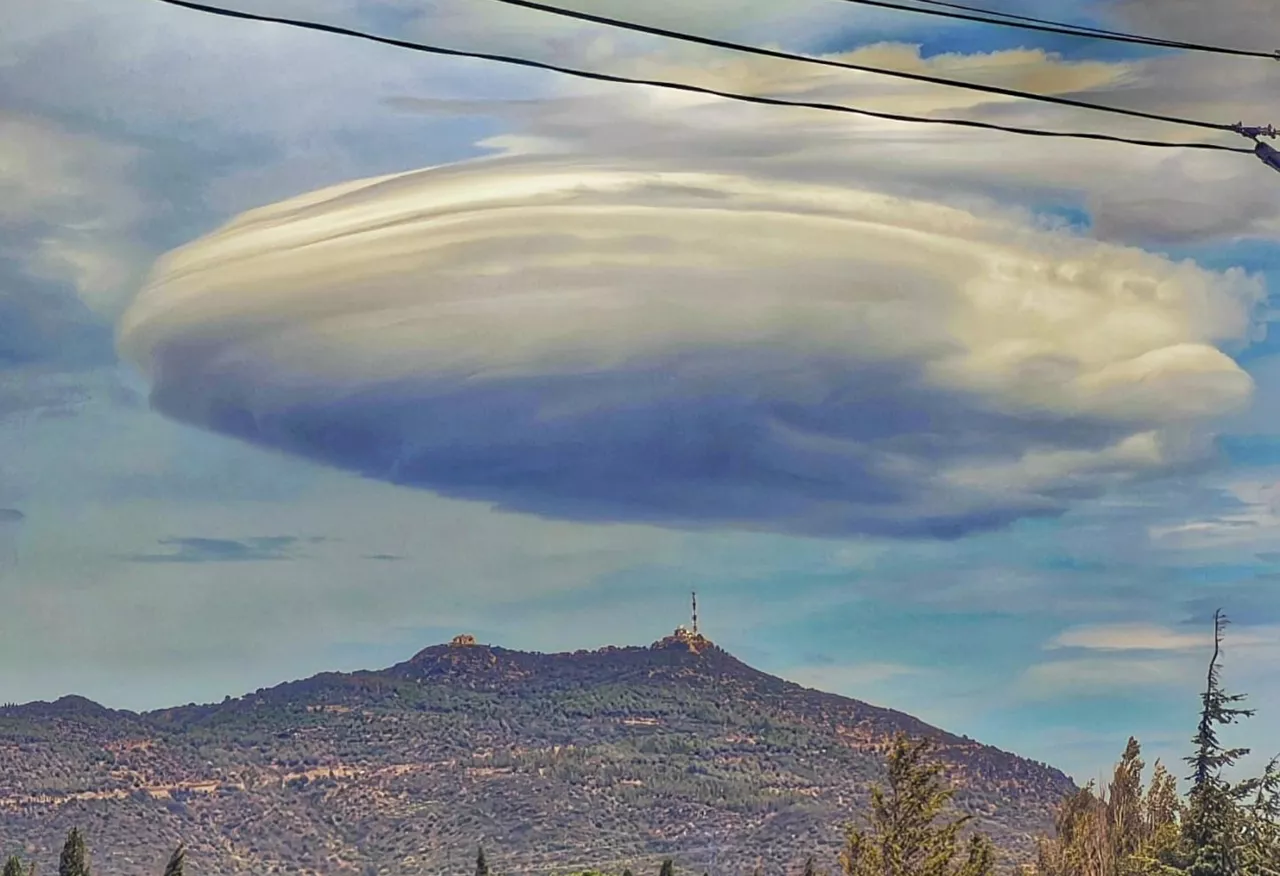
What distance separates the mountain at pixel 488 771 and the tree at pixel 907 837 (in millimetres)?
83828

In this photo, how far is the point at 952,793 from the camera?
84.5 feet

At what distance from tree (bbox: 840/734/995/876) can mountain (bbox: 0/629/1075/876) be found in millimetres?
83828

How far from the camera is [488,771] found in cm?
14838

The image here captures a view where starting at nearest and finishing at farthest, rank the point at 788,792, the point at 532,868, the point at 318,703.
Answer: the point at 532,868 < the point at 788,792 < the point at 318,703

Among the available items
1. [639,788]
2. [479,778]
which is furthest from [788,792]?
[479,778]

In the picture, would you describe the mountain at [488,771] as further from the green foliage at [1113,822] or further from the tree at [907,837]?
the tree at [907,837]

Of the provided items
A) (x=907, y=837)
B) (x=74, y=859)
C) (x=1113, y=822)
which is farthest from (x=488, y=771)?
(x=907, y=837)

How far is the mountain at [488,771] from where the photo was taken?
12531 cm

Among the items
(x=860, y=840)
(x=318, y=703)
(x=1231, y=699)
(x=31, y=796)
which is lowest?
(x=860, y=840)

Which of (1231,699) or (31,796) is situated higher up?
(31,796)

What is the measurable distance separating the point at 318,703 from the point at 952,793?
14716 cm

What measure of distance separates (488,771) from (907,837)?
5012 inches

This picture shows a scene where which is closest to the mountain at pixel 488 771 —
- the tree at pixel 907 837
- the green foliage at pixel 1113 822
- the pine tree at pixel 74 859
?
the pine tree at pixel 74 859

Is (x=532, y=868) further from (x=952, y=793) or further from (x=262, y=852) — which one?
(x=952, y=793)
